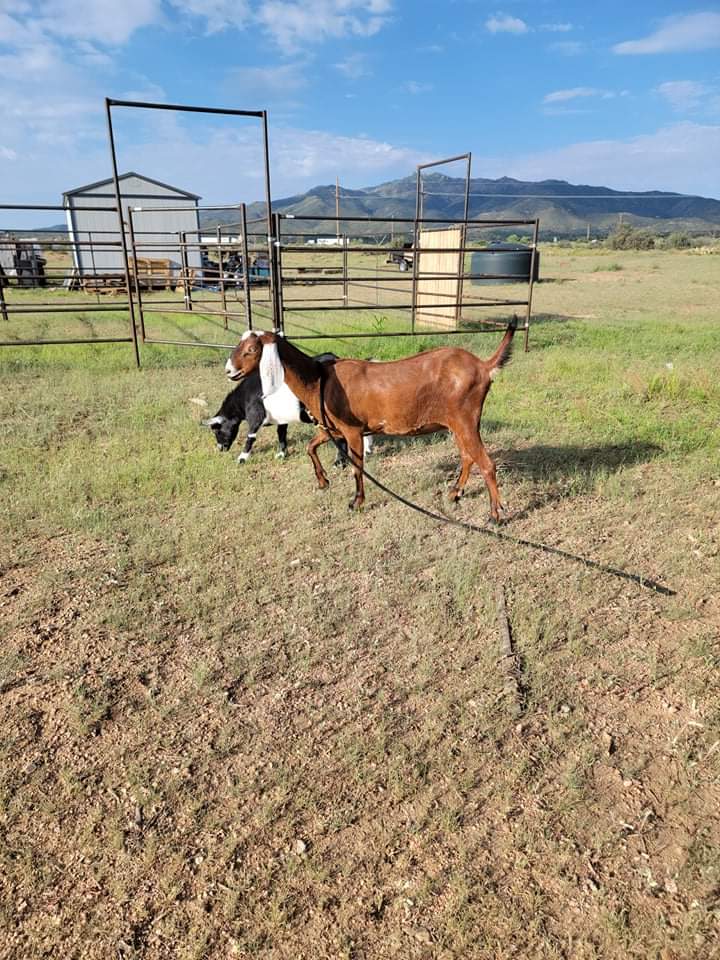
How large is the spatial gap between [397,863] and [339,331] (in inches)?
429

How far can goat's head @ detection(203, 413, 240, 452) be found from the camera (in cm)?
585

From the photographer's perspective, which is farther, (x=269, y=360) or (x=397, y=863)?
(x=269, y=360)

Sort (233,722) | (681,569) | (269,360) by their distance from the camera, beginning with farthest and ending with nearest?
(269,360) → (681,569) → (233,722)

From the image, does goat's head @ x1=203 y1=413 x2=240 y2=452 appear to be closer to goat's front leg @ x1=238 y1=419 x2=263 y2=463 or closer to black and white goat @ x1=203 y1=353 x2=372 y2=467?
black and white goat @ x1=203 y1=353 x2=372 y2=467

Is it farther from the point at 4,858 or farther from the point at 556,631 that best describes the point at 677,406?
the point at 4,858

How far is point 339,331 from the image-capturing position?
12.1m

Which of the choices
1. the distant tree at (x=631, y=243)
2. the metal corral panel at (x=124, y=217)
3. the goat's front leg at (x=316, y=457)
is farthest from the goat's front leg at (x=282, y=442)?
the distant tree at (x=631, y=243)

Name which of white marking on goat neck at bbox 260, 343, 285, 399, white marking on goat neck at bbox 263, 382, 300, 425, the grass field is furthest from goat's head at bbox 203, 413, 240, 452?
white marking on goat neck at bbox 260, 343, 285, 399

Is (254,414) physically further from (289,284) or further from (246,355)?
(289,284)

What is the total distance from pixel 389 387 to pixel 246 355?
104 cm

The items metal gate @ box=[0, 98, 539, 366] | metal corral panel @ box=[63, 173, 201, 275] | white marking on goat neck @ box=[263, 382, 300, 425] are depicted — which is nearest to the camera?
white marking on goat neck @ box=[263, 382, 300, 425]

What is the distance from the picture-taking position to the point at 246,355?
14.3 feet

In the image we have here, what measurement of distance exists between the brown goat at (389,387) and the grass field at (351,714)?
69 cm

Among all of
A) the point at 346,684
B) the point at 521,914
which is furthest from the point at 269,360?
the point at 521,914
